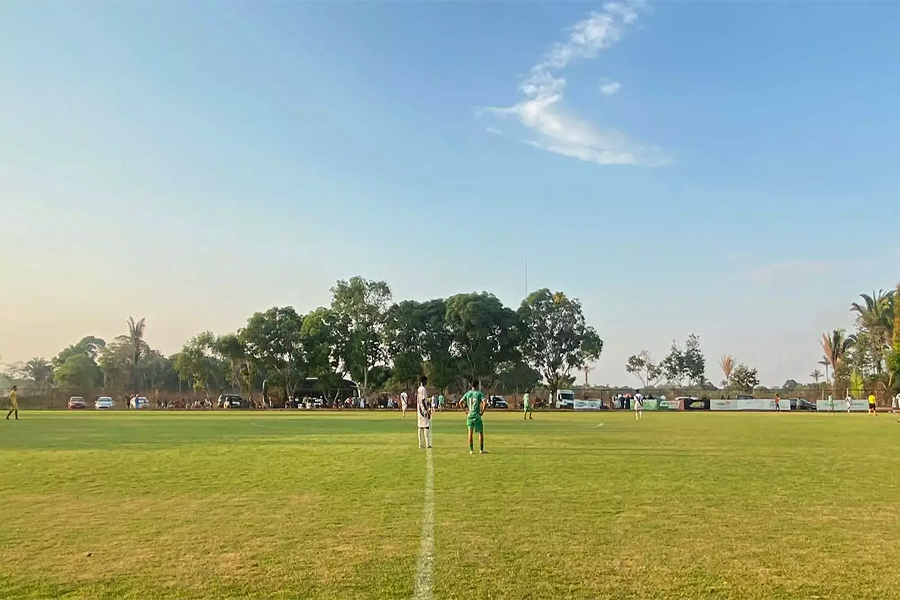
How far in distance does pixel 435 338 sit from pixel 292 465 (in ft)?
201

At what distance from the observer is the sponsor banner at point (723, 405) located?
7081 cm

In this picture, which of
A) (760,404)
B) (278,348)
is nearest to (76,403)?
(278,348)

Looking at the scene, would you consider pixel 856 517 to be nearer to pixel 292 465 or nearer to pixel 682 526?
pixel 682 526

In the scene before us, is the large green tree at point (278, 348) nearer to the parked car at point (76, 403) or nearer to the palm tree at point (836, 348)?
the parked car at point (76, 403)

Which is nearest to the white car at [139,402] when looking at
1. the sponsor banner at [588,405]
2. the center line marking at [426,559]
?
the sponsor banner at [588,405]

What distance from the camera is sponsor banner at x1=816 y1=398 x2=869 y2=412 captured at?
65.1 meters

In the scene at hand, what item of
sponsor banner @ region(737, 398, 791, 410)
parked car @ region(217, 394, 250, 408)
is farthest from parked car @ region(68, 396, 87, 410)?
sponsor banner @ region(737, 398, 791, 410)

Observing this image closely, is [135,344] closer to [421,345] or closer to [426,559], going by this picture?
[421,345]

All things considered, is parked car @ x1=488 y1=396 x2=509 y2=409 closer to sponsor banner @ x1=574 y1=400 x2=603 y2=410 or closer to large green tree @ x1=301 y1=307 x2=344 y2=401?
sponsor banner @ x1=574 y1=400 x2=603 y2=410

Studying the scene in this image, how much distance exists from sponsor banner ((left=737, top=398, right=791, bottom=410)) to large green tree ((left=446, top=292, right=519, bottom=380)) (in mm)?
22414

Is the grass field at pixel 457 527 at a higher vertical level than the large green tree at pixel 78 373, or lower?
lower

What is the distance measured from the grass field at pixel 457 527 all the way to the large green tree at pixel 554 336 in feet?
207

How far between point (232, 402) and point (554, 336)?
34.1 meters

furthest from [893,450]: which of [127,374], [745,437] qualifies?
[127,374]
